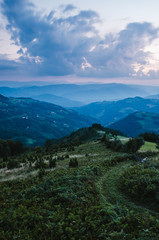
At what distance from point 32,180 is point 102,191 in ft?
25.7

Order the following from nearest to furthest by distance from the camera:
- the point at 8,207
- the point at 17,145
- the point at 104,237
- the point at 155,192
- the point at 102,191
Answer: the point at 104,237
the point at 8,207
the point at 155,192
the point at 102,191
the point at 17,145

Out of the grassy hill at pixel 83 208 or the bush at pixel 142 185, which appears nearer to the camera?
the grassy hill at pixel 83 208

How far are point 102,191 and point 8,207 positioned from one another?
7.97 metres

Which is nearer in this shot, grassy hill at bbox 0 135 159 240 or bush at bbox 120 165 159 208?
grassy hill at bbox 0 135 159 240

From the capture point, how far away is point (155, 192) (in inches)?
536

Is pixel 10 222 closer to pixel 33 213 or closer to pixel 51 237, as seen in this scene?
pixel 33 213

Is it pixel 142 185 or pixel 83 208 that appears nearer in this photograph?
pixel 83 208

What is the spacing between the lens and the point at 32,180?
17.8 m

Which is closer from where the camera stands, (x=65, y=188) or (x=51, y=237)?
(x=51, y=237)

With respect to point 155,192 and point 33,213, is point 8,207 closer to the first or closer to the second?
point 33,213

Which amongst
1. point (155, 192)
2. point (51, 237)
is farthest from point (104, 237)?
point (155, 192)

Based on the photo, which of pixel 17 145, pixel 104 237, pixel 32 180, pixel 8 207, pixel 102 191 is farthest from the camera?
pixel 17 145

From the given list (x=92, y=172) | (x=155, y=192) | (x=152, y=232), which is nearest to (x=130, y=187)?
(x=155, y=192)

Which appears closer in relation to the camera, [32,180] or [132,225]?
[132,225]
